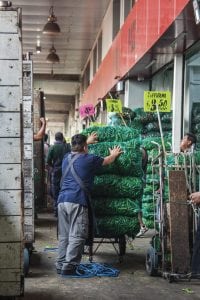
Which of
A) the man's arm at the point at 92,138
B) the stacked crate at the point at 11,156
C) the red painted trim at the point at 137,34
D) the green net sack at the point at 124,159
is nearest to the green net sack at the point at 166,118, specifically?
the red painted trim at the point at 137,34

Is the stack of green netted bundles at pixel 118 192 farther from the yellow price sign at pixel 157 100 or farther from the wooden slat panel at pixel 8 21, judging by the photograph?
the wooden slat panel at pixel 8 21

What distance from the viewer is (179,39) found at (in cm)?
939

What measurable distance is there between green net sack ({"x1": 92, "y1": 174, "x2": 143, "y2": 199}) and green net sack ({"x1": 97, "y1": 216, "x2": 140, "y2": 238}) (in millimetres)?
341

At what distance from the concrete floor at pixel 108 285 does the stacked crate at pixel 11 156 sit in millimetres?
975

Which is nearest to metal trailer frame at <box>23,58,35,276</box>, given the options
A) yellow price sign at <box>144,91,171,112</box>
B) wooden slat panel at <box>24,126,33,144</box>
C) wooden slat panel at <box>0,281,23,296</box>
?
wooden slat panel at <box>24,126,33,144</box>

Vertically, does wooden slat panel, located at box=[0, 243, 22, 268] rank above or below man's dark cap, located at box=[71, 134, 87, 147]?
below

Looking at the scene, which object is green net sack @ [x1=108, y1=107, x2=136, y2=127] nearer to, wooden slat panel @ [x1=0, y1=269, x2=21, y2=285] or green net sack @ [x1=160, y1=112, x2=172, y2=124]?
green net sack @ [x1=160, y1=112, x2=172, y2=124]

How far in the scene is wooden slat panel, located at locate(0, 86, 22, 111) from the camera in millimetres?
5062

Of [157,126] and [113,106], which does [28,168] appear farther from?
[157,126]

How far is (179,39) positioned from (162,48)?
0.75 m

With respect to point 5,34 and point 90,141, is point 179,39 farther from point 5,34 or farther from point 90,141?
point 5,34

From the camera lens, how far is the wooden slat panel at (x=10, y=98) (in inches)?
199

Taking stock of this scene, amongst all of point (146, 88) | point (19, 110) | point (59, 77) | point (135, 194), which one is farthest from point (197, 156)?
point (59, 77)

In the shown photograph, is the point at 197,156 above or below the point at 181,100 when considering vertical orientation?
below
